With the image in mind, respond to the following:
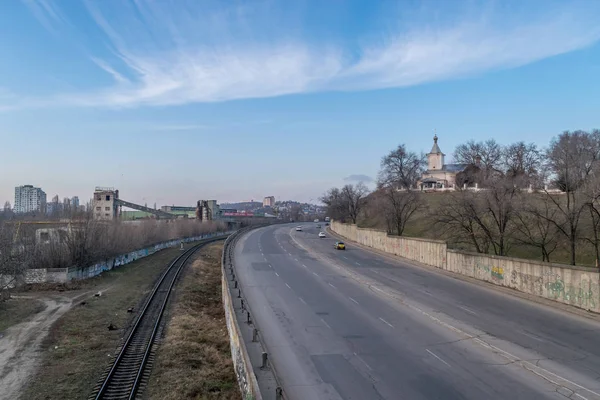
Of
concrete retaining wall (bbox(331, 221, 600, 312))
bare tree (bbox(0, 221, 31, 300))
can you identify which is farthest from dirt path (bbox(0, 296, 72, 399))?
concrete retaining wall (bbox(331, 221, 600, 312))

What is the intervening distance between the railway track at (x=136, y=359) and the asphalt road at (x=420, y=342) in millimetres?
4495

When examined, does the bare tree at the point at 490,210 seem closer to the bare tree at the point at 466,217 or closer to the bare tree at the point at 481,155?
the bare tree at the point at 466,217

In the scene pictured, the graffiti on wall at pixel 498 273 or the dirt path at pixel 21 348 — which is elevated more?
the graffiti on wall at pixel 498 273

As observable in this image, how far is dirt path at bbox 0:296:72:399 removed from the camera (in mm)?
15414

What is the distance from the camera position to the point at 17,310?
1057 inches

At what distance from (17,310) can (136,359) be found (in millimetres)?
13797

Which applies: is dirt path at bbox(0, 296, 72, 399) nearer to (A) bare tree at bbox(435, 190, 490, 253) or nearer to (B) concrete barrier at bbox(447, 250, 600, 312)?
(B) concrete barrier at bbox(447, 250, 600, 312)

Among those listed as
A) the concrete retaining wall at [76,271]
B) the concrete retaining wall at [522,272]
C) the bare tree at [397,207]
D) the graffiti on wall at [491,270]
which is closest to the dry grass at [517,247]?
the bare tree at [397,207]

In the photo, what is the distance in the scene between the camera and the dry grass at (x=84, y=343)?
1498cm

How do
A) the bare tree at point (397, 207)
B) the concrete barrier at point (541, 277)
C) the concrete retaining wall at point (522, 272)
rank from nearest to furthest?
the concrete barrier at point (541, 277)
the concrete retaining wall at point (522, 272)
the bare tree at point (397, 207)

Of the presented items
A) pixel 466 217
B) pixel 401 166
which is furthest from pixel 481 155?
pixel 466 217

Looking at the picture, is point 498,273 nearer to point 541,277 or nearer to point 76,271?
point 541,277

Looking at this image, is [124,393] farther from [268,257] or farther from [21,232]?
[21,232]

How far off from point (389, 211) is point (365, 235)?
15.8 ft
